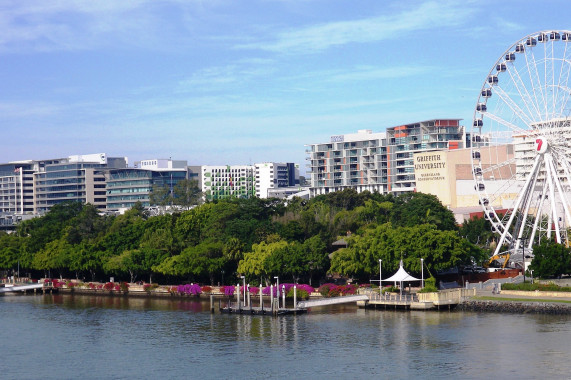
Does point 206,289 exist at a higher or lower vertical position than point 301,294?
higher

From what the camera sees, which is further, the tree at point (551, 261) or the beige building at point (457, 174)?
the beige building at point (457, 174)

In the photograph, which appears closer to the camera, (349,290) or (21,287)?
(349,290)

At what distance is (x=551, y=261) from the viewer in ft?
290

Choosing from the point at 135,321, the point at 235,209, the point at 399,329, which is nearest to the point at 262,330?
the point at 399,329

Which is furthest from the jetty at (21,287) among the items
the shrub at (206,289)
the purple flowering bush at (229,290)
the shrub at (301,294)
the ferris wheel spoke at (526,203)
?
the ferris wheel spoke at (526,203)

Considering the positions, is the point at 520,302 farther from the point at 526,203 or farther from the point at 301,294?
the point at 301,294

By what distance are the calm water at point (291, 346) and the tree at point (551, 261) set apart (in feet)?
35.3

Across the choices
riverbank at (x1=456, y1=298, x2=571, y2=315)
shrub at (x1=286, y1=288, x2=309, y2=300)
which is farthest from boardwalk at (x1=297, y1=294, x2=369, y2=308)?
riverbank at (x1=456, y1=298, x2=571, y2=315)

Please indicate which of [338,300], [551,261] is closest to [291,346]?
[338,300]

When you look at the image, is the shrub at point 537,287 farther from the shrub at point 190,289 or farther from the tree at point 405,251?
the shrub at point 190,289

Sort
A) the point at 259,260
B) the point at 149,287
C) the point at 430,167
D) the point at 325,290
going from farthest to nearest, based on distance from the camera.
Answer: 1. the point at 430,167
2. the point at 149,287
3. the point at 259,260
4. the point at 325,290

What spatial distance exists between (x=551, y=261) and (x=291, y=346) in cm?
3190

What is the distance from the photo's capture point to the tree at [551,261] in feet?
290

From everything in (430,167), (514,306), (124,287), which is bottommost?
(514,306)
